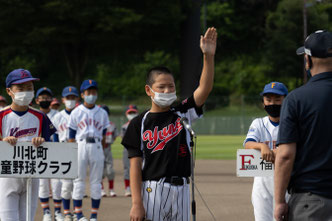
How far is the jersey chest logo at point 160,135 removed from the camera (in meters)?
5.25

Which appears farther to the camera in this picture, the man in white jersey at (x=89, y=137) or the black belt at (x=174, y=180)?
the man in white jersey at (x=89, y=137)

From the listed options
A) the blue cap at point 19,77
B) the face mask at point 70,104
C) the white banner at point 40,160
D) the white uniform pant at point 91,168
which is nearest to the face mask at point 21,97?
the blue cap at point 19,77

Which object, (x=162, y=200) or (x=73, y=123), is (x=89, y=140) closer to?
A: (x=73, y=123)

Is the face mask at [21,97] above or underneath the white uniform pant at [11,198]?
above

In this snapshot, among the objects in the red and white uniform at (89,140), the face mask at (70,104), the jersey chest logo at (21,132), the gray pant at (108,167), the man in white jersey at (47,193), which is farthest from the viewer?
the gray pant at (108,167)

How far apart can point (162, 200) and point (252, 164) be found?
151 centimetres

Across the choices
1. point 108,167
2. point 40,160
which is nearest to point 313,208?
point 40,160

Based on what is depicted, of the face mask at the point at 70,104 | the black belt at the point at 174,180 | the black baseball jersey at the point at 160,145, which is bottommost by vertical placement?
the black belt at the point at 174,180

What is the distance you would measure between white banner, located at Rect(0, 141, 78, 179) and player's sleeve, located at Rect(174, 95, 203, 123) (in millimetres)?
1884

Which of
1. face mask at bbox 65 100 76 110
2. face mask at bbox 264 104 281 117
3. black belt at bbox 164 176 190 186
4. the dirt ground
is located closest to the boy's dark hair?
black belt at bbox 164 176 190 186

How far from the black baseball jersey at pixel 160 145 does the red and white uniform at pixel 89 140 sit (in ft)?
18.1

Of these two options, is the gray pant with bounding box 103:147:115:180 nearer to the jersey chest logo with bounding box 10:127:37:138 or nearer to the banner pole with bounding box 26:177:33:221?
the jersey chest logo with bounding box 10:127:37:138

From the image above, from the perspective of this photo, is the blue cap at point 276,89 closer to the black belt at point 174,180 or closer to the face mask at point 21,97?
the black belt at point 174,180

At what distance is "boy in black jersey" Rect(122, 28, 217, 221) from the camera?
5.23 m
